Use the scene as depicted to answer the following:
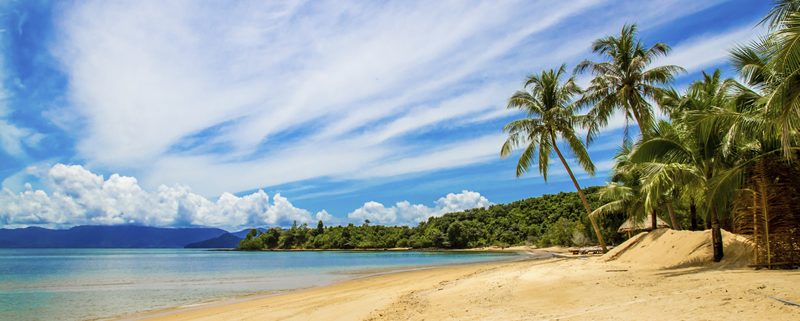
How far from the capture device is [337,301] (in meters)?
13.1

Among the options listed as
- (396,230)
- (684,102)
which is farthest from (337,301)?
(396,230)

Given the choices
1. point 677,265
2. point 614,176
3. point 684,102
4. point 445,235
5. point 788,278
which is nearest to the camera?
point 788,278

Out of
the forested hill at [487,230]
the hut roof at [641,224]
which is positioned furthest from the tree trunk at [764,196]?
the forested hill at [487,230]

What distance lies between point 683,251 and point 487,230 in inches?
3125

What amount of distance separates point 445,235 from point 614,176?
71.0 m

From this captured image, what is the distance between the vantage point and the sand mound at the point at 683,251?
1177 centimetres

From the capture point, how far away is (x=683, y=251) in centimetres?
1362

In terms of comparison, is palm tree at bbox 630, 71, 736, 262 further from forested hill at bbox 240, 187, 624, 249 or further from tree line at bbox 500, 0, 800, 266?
forested hill at bbox 240, 187, 624, 249

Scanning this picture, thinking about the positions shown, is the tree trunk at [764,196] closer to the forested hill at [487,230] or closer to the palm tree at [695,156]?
the palm tree at [695,156]

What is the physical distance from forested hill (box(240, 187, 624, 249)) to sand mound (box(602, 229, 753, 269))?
95.5ft

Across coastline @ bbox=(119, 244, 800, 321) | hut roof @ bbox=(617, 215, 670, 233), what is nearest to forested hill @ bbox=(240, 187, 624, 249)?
hut roof @ bbox=(617, 215, 670, 233)

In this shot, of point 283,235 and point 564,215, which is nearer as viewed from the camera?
point 564,215

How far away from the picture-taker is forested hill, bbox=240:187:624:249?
61281mm

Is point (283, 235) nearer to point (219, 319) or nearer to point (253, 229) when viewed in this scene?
point (253, 229)
